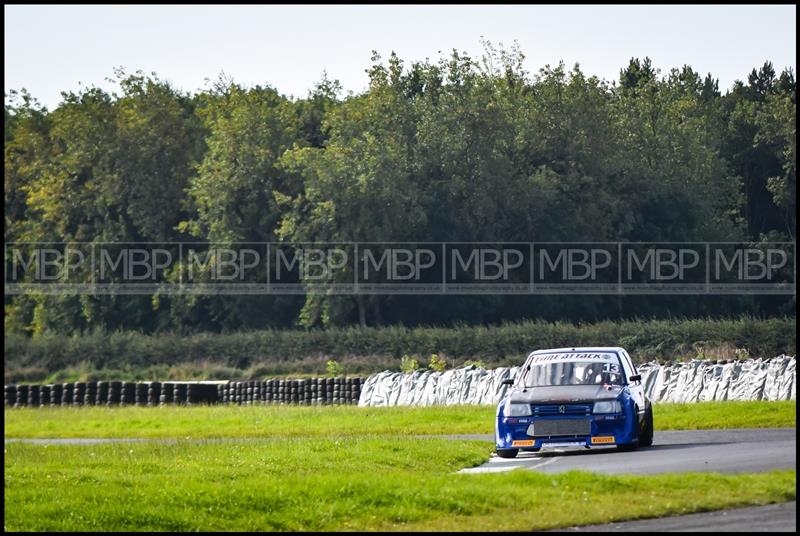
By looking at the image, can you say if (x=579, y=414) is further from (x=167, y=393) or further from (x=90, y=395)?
(x=90, y=395)

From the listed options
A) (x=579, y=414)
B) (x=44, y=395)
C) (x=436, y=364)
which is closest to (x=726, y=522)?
(x=579, y=414)

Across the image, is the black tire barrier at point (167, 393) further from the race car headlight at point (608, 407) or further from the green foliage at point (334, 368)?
the race car headlight at point (608, 407)

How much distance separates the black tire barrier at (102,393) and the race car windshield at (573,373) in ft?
89.2

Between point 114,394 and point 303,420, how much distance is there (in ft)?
43.1

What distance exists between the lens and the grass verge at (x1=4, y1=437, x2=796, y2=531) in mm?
15680

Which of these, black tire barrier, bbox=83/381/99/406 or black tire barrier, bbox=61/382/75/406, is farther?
black tire barrier, bbox=61/382/75/406

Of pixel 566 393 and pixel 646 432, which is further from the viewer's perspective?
pixel 646 432

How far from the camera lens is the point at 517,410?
76.8 feet

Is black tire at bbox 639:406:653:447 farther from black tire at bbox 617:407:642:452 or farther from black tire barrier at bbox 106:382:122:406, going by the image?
black tire barrier at bbox 106:382:122:406

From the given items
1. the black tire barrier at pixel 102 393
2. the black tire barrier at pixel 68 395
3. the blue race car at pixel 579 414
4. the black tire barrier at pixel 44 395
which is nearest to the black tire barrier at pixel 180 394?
the black tire barrier at pixel 102 393


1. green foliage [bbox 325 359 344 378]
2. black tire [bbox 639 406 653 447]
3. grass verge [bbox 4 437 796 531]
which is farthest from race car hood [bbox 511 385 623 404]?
green foliage [bbox 325 359 344 378]

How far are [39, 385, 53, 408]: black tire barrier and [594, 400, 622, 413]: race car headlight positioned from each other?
3115 cm

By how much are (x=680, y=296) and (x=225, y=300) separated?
21694 millimetres

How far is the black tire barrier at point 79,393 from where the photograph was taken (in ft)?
163
